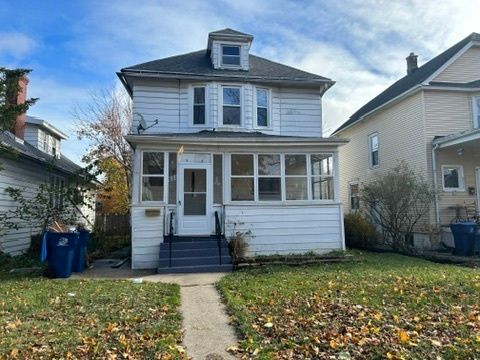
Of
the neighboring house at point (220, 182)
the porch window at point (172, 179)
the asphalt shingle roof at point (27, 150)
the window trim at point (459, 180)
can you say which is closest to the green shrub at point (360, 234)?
the neighboring house at point (220, 182)

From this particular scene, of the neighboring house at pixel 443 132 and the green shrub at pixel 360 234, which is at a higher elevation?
the neighboring house at pixel 443 132

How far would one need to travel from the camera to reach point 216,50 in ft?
48.8

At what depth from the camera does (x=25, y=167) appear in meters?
14.1

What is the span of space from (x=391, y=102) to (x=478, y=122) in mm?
3689

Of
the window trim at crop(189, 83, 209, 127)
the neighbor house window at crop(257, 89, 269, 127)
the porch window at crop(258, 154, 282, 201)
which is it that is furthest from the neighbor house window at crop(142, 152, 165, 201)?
the neighbor house window at crop(257, 89, 269, 127)

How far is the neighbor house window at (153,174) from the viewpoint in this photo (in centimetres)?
1140

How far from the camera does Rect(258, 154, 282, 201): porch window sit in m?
12.0

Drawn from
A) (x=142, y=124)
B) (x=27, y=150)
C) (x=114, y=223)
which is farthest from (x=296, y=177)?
(x=114, y=223)

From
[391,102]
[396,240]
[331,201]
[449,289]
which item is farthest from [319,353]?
[391,102]

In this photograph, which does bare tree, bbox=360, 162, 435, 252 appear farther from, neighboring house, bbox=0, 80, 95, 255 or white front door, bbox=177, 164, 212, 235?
neighboring house, bbox=0, 80, 95, 255

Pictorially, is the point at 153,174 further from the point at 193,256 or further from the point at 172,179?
the point at 193,256

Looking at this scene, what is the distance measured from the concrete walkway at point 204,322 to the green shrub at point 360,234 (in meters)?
7.91

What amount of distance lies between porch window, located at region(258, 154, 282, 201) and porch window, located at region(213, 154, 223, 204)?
1221 mm

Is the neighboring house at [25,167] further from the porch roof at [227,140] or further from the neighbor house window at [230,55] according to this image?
the neighbor house window at [230,55]
